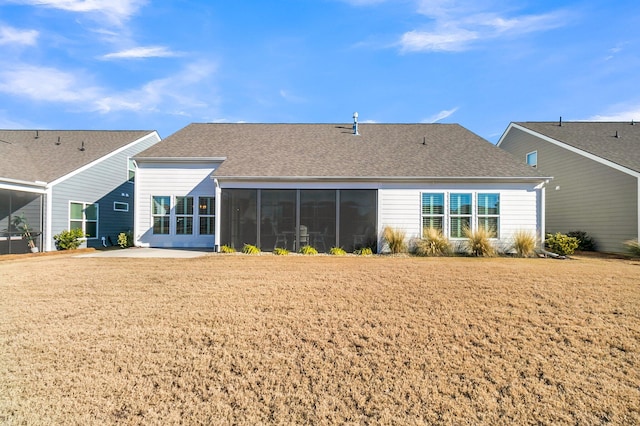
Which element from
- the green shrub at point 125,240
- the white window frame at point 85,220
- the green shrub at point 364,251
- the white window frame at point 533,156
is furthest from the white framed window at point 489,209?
the white window frame at point 85,220

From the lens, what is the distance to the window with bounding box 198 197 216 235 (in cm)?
1575

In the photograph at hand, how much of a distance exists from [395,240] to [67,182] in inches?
579

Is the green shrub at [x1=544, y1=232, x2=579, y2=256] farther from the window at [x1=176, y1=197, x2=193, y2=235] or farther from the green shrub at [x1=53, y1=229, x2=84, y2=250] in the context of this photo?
the green shrub at [x1=53, y1=229, x2=84, y2=250]

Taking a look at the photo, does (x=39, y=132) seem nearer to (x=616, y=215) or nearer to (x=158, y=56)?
(x=158, y=56)

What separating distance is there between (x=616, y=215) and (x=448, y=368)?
1502cm

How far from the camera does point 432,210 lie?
13969 millimetres

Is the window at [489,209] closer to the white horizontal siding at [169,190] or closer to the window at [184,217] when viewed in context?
the white horizontal siding at [169,190]

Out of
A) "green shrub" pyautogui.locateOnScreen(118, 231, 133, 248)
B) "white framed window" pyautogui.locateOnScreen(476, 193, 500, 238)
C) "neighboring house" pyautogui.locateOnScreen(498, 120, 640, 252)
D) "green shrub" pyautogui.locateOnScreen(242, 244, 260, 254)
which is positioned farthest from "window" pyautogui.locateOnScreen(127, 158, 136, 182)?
"neighboring house" pyautogui.locateOnScreen(498, 120, 640, 252)

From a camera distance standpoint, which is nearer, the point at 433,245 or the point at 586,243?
the point at 433,245

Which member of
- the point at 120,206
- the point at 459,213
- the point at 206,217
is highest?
the point at 120,206

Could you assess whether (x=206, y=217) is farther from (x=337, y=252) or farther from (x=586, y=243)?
(x=586, y=243)

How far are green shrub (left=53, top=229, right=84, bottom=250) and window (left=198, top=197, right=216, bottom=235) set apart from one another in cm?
538

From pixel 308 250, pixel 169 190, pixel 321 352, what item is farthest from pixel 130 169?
pixel 321 352

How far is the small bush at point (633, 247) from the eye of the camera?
41.5 ft
